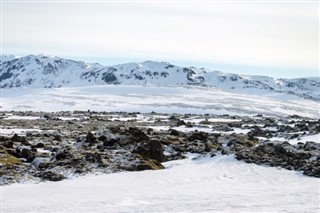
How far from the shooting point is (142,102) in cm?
13538

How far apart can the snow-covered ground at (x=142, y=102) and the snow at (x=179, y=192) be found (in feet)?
307

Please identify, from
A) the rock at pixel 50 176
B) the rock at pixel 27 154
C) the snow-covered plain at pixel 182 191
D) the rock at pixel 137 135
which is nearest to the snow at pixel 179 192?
the snow-covered plain at pixel 182 191

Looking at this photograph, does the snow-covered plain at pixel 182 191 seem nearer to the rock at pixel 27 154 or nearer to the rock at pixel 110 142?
the rock at pixel 27 154

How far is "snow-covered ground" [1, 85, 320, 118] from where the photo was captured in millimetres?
119438

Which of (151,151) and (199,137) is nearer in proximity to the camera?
(151,151)

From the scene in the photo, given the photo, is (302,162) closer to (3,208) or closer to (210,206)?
(210,206)

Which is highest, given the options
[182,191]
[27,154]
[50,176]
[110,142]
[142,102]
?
[27,154]

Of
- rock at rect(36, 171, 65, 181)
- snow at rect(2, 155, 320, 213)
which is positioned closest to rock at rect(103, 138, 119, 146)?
snow at rect(2, 155, 320, 213)

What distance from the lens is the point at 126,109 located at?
389 feet

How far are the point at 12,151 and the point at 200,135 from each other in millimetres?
17999

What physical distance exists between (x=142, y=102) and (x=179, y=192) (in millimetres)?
117529

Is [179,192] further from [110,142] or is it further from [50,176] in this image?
[110,142]

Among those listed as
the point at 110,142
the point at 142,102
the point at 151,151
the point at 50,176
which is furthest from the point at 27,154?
the point at 142,102

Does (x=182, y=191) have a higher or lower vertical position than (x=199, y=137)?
higher
